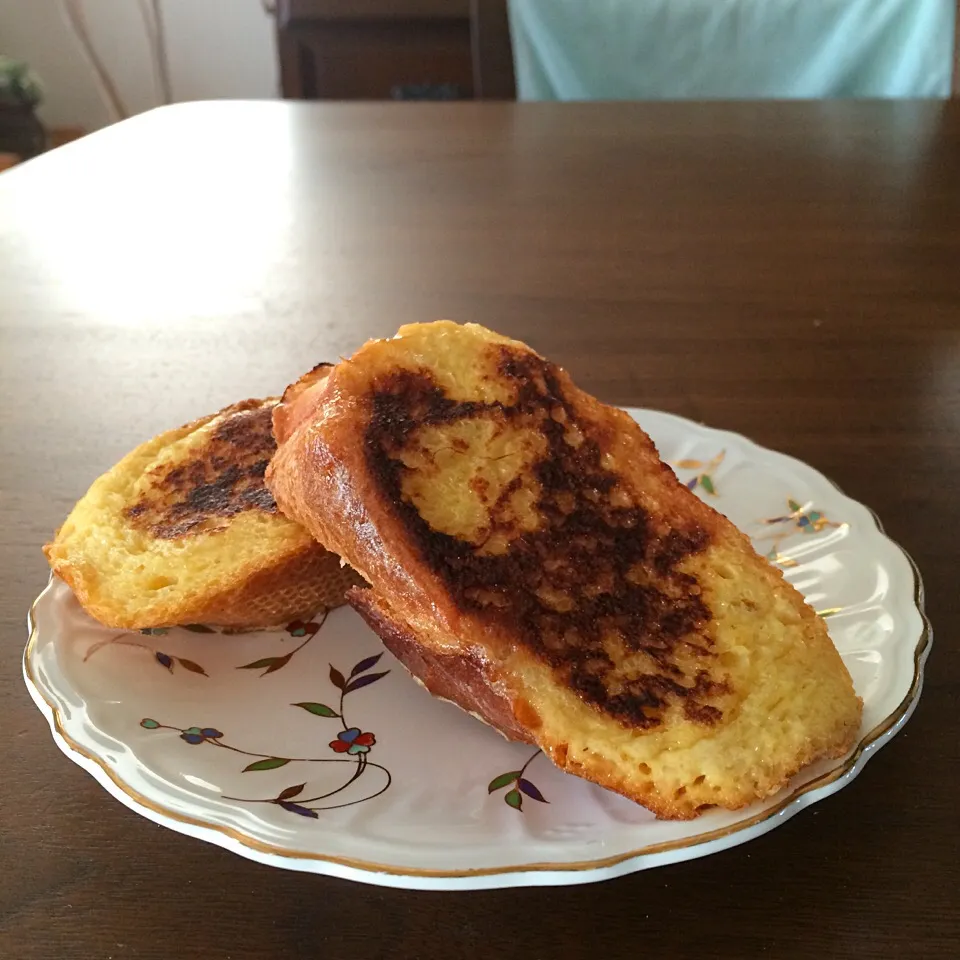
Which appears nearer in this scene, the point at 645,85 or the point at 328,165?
the point at 328,165

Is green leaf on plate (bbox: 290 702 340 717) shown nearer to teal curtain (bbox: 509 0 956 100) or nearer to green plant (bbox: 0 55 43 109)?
teal curtain (bbox: 509 0 956 100)

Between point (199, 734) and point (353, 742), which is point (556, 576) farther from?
Answer: point (199, 734)

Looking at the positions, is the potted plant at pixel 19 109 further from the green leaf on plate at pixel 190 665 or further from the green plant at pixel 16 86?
the green leaf on plate at pixel 190 665

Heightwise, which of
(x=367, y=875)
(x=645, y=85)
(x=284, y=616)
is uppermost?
(x=367, y=875)

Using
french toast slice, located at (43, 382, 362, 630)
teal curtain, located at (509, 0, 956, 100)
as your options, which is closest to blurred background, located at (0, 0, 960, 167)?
teal curtain, located at (509, 0, 956, 100)

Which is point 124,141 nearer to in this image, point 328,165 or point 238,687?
point 328,165

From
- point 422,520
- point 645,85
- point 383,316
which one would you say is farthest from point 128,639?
point 645,85

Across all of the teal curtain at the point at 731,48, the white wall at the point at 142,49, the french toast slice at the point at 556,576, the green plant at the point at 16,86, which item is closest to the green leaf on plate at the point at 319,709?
the french toast slice at the point at 556,576
